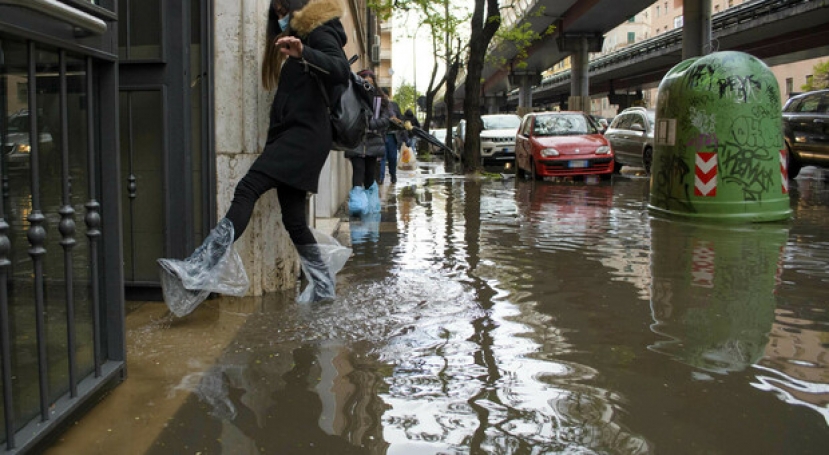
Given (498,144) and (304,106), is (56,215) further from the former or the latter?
(498,144)

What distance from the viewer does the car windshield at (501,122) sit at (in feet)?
86.4

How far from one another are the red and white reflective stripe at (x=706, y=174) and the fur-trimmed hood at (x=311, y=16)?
5.60 meters

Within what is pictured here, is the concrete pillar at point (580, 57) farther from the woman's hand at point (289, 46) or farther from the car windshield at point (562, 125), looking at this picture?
the woman's hand at point (289, 46)

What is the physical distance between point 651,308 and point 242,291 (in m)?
2.45

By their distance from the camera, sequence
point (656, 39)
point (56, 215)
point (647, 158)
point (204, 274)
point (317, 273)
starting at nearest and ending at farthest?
1. point (56, 215)
2. point (204, 274)
3. point (317, 273)
4. point (647, 158)
5. point (656, 39)

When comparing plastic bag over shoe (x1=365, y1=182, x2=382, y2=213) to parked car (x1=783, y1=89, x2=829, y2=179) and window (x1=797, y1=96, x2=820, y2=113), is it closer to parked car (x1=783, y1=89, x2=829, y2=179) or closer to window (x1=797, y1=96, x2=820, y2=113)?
parked car (x1=783, y1=89, x2=829, y2=179)

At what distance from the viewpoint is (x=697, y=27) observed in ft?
97.9

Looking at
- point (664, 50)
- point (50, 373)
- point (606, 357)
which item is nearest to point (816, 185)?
point (606, 357)

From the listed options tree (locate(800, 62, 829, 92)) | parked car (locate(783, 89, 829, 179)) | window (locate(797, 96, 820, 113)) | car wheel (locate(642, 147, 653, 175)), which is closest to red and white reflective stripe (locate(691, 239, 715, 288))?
parked car (locate(783, 89, 829, 179))

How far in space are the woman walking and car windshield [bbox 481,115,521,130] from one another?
2191cm

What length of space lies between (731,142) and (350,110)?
5442mm

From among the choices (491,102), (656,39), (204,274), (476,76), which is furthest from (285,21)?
(491,102)

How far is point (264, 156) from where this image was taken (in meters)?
4.47

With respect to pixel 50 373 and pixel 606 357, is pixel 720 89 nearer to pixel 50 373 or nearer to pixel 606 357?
pixel 606 357
